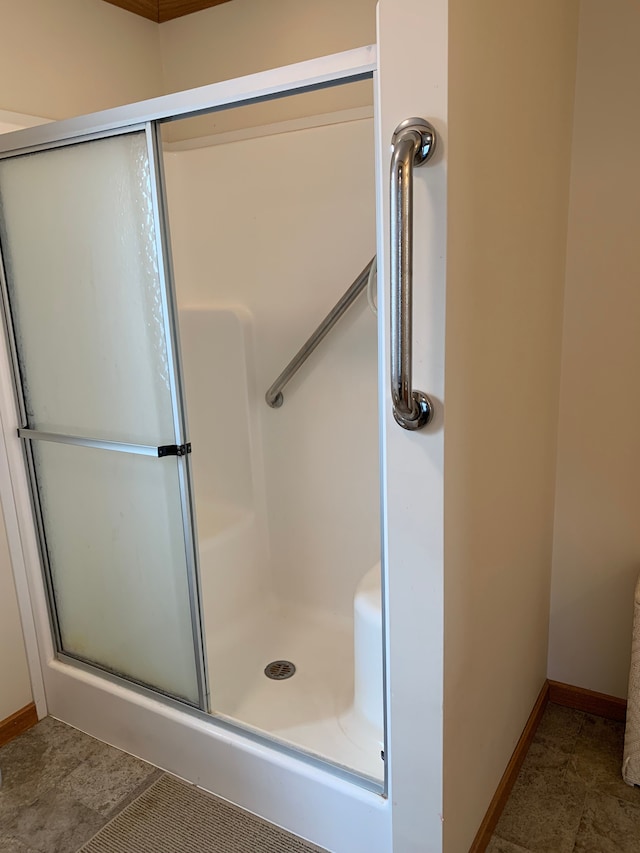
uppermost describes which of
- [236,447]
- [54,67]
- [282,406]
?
[54,67]

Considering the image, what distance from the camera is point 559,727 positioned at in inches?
73.8

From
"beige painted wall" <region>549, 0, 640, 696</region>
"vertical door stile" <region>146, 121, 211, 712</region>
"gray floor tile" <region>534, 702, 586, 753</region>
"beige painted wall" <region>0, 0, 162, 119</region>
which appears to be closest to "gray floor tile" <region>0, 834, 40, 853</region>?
"vertical door stile" <region>146, 121, 211, 712</region>

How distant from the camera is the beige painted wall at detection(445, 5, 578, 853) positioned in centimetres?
107

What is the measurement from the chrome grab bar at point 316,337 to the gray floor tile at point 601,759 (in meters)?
1.39

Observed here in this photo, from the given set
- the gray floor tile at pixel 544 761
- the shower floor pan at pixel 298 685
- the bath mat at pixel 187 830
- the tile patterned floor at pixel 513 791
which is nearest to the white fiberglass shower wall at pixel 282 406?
the shower floor pan at pixel 298 685

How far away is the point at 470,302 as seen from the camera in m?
1.11

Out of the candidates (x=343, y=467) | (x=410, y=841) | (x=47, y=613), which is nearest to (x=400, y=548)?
Result: (x=410, y=841)

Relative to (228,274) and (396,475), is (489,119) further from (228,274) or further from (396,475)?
(228,274)

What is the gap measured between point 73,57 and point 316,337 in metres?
1.12

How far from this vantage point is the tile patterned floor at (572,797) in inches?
59.0

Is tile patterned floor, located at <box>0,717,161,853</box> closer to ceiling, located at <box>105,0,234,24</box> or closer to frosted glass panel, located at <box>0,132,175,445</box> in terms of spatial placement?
frosted glass panel, located at <box>0,132,175,445</box>

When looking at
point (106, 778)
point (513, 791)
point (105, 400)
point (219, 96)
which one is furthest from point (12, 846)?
point (219, 96)

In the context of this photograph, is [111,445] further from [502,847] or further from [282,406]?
[502,847]

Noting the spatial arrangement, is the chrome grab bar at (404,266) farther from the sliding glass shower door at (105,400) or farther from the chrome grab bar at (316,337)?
the chrome grab bar at (316,337)
